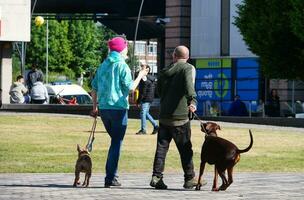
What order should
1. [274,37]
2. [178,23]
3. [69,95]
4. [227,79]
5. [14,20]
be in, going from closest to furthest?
1. [274,37]
2. [14,20]
3. [227,79]
4. [178,23]
5. [69,95]

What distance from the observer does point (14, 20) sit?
43531 mm

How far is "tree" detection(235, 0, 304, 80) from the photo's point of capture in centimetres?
3803

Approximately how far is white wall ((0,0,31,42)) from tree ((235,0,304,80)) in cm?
934

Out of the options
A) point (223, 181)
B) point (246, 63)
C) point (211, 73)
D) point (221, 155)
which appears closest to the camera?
point (221, 155)

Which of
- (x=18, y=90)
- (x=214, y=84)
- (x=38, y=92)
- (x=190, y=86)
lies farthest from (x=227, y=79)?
(x=190, y=86)

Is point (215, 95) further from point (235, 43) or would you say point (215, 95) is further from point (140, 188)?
point (140, 188)

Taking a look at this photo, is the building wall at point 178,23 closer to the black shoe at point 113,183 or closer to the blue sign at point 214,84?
the blue sign at point 214,84

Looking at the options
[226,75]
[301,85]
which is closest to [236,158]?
[301,85]

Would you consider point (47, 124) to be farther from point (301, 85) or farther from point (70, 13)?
point (70, 13)

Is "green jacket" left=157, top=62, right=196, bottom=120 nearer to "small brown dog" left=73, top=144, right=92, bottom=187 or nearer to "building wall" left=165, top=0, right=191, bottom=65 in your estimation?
"small brown dog" left=73, top=144, right=92, bottom=187

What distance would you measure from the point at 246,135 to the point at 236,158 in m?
14.4

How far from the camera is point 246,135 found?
26906 mm

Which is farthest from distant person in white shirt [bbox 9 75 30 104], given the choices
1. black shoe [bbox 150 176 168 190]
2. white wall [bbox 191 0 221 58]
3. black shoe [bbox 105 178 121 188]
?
black shoe [bbox 150 176 168 190]

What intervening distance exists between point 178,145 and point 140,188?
2.38 feet
